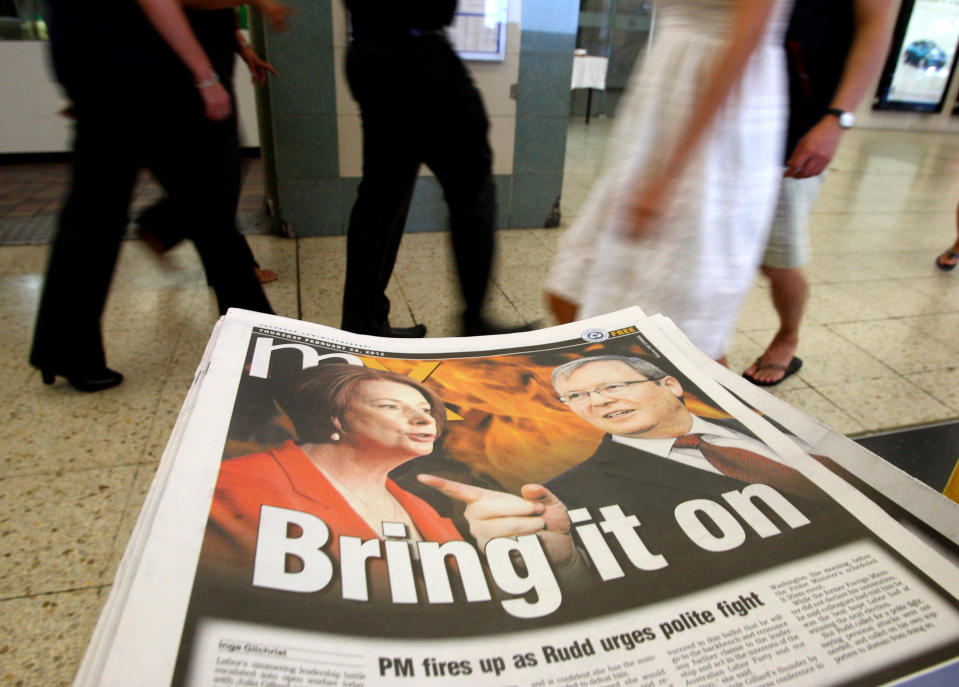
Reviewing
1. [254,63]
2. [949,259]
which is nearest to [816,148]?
[254,63]

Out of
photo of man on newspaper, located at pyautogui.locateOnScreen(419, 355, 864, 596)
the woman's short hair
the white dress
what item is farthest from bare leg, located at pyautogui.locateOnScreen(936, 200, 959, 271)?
the woman's short hair

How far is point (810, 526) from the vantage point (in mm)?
336

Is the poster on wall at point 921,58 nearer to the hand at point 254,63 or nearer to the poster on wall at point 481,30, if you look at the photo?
the poster on wall at point 481,30

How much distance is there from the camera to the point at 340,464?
0.36m

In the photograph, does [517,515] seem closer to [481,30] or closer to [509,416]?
[509,416]

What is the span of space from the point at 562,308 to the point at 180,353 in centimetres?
107

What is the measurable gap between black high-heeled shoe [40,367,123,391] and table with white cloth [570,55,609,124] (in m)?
5.18

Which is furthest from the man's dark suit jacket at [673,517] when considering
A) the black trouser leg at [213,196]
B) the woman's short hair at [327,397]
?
the black trouser leg at [213,196]

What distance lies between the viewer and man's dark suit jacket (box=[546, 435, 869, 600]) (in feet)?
1.03

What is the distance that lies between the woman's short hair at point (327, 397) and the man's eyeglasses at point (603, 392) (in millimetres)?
88

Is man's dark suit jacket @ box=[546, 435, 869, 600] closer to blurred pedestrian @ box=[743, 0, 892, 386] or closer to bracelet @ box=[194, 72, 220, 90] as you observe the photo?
blurred pedestrian @ box=[743, 0, 892, 386]

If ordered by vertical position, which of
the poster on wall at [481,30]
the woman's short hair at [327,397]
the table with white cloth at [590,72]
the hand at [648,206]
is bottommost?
the table with white cloth at [590,72]

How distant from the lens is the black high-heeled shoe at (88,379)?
4.27 ft

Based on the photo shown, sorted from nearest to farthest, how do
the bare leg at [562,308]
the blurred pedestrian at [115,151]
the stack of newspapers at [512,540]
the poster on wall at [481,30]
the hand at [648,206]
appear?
the stack of newspapers at [512,540] < the hand at [648,206] < the bare leg at [562,308] < the blurred pedestrian at [115,151] < the poster on wall at [481,30]
